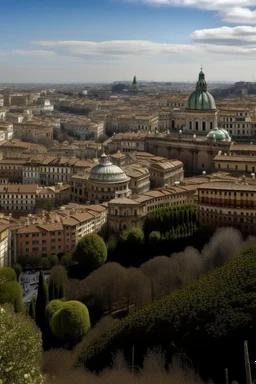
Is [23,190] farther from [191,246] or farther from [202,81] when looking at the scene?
[202,81]

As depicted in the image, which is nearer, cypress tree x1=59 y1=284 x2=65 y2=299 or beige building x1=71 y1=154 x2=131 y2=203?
cypress tree x1=59 y1=284 x2=65 y2=299

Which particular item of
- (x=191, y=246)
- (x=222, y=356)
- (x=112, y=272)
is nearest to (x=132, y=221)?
(x=191, y=246)

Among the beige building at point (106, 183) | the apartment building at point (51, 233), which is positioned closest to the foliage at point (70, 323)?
the apartment building at point (51, 233)

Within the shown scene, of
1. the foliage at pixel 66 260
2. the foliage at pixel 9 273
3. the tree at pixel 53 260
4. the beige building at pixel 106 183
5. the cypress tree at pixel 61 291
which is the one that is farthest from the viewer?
the beige building at pixel 106 183

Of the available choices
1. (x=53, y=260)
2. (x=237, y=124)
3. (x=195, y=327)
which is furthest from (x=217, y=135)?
(x=195, y=327)

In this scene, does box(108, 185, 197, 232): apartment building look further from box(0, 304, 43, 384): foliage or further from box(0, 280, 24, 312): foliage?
box(0, 304, 43, 384): foliage

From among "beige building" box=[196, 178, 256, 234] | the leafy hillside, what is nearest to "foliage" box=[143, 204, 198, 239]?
"beige building" box=[196, 178, 256, 234]

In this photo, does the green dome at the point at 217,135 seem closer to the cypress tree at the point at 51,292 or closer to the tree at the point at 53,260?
the tree at the point at 53,260
